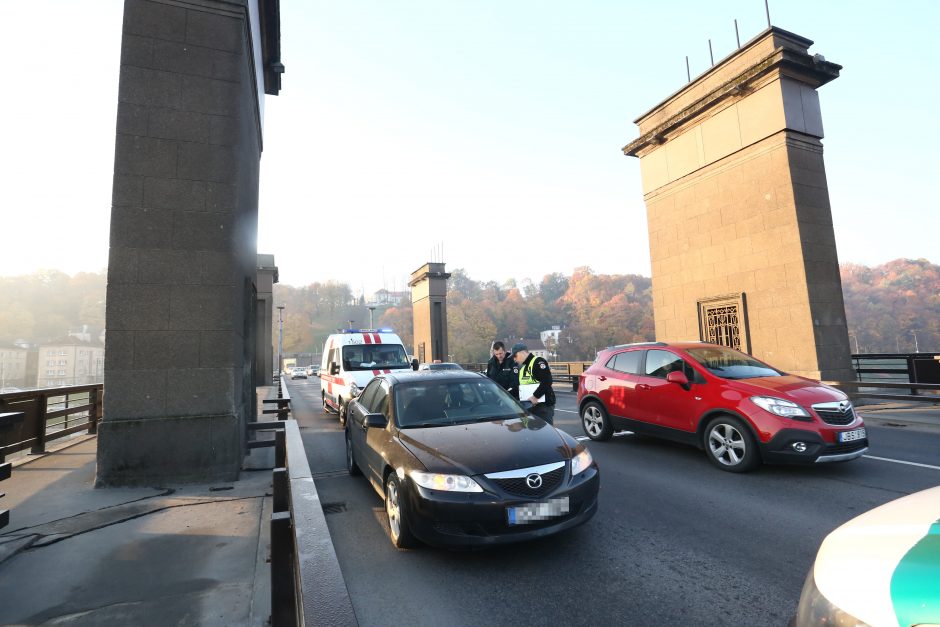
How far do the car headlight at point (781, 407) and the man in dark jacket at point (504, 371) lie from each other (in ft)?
11.1

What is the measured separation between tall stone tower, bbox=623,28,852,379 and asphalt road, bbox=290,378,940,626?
752 centimetres

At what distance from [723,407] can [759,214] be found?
10020 mm

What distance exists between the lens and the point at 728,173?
14484mm

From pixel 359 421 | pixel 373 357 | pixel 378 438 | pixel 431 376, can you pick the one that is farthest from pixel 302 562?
pixel 373 357

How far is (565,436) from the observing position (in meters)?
4.45

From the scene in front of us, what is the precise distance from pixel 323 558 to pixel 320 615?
332 mm

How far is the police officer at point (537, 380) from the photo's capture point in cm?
664

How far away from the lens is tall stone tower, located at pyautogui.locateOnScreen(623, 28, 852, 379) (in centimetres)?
1277

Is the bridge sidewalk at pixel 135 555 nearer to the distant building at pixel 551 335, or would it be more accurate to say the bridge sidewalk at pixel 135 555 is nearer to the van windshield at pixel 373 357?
the van windshield at pixel 373 357

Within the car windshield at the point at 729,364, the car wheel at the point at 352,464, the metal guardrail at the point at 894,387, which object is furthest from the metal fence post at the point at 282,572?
the metal guardrail at the point at 894,387

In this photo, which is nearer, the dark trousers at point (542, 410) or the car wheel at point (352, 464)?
the car wheel at point (352, 464)

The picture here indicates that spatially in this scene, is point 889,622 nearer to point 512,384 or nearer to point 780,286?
point 512,384

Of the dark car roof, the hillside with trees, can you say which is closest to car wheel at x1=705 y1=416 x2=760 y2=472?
the dark car roof

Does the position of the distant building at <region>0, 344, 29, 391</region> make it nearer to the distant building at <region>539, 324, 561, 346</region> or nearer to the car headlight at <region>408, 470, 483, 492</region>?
the distant building at <region>539, 324, 561, 346</region>
